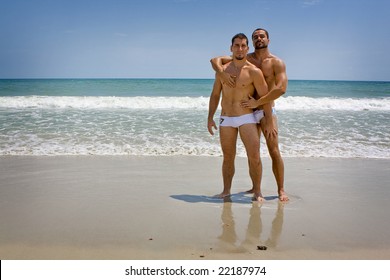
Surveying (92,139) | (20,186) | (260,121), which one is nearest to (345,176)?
(260,121)

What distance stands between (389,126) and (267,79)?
8.55 metres

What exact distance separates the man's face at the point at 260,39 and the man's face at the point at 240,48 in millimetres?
228

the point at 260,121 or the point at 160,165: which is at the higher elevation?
the point at 260,121

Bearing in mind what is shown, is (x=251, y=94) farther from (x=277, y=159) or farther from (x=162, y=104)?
(x=162, y=104)

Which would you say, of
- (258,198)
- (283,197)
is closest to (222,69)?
(258,198)

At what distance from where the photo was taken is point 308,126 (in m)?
11.5

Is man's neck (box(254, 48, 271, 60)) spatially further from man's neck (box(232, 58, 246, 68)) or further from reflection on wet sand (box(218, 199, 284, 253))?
reflection on wet sand (box(218, 199, 284, 253))

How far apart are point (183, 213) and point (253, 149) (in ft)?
→ 3.82

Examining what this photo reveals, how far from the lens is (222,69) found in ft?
15.2

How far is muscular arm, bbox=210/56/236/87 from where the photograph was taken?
4.55 meters

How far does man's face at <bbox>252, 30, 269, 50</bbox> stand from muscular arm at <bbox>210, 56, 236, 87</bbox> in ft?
1.21

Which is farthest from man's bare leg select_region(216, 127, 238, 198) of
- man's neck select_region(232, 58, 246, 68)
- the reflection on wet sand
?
man's neck select_region(232, 58, 246, 68)

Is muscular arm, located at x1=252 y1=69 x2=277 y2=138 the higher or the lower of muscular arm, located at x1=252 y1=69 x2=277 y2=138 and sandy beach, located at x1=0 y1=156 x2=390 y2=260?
the higher
